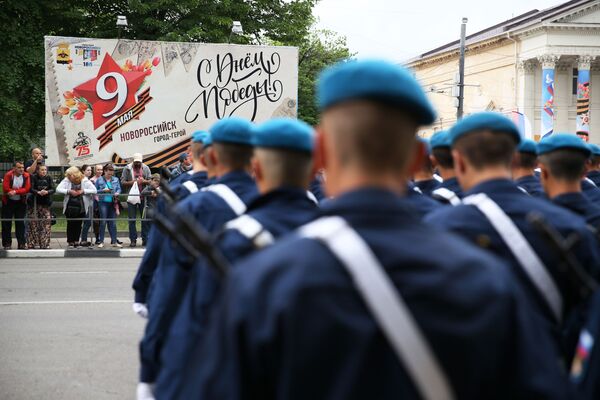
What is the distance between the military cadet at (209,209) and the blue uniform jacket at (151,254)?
915 mm

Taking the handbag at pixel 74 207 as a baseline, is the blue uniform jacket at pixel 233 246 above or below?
above

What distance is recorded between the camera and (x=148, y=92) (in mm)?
22938

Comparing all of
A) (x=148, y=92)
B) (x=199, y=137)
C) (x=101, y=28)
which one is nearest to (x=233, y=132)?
(x=199, y=137)

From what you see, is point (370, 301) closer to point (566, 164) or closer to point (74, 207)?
point (566, 164)

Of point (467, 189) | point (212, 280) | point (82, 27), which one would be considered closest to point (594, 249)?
point (467, 189)

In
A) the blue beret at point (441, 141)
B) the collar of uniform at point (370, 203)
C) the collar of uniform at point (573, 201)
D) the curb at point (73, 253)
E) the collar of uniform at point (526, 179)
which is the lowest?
the curb at point (73, 253)

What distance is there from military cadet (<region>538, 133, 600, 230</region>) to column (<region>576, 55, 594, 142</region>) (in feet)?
155

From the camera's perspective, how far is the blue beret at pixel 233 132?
4.61 m

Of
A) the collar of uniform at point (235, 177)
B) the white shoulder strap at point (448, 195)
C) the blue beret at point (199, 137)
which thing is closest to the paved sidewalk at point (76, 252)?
the blue beret at point (199, 137)

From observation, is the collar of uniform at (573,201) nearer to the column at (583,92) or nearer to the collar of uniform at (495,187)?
the collar of uniform at (495,187)

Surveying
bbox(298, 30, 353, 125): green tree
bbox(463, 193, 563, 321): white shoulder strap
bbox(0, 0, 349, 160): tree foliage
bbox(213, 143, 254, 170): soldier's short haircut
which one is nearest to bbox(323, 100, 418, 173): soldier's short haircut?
bbox(463, 193, 563, 321): white shoulder strap

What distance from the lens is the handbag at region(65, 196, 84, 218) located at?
56.9 ft

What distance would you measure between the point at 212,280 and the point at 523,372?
5.32 feet

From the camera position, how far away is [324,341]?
5.54 feet
